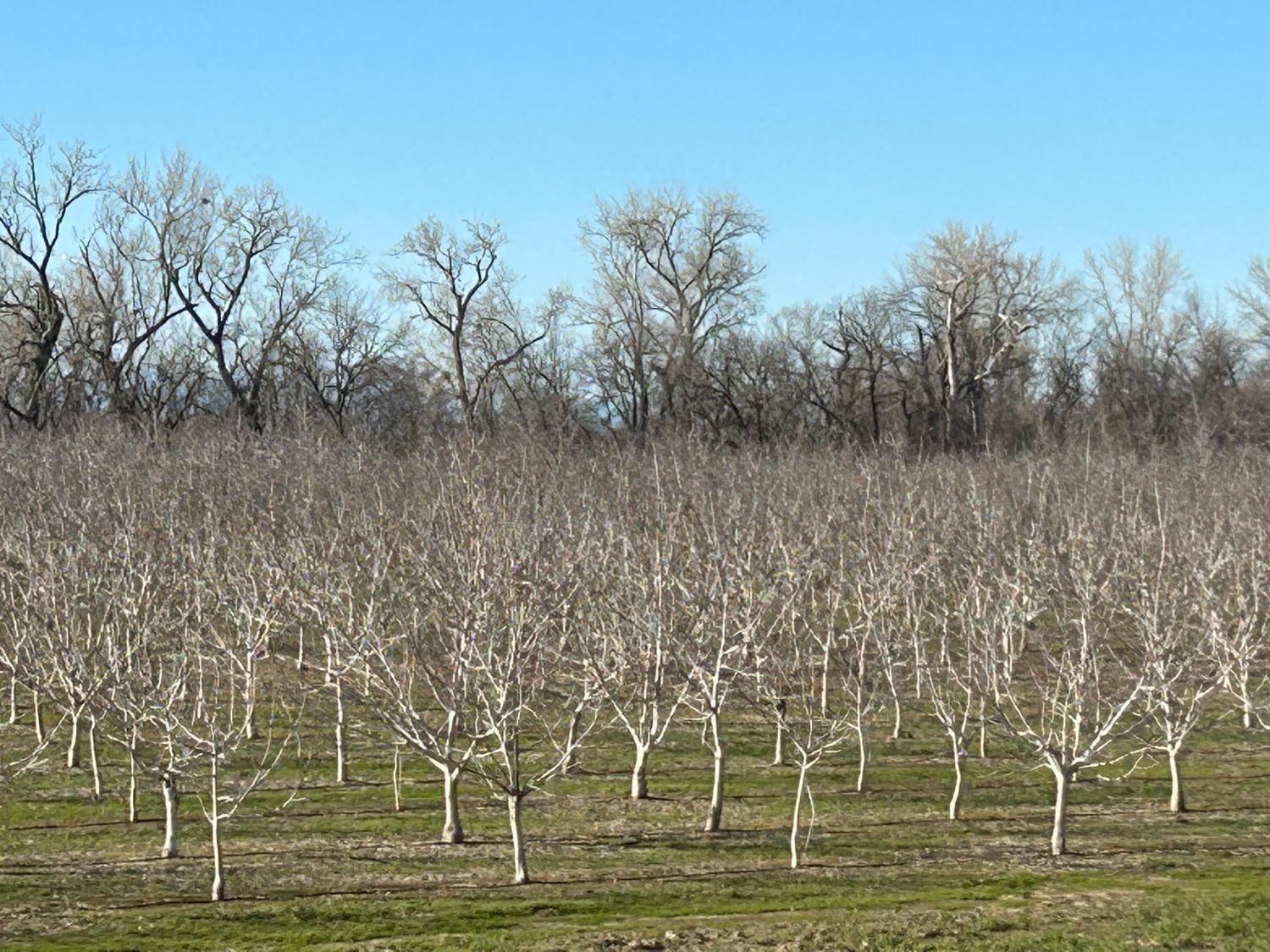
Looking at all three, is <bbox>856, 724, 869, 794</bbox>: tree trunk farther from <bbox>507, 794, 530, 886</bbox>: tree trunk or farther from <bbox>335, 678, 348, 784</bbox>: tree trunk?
<bbox>335, 678, 348, 784</bbox>: tree trunk

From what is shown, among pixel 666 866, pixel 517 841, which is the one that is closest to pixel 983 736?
pixel 666 866

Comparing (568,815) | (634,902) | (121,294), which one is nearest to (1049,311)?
(121,294)

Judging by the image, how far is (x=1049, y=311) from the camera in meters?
68.6

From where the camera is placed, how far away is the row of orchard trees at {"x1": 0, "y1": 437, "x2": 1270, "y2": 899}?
783 inches

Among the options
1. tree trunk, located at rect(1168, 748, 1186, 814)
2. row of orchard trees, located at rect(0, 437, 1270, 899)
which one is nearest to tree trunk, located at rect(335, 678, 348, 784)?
row of orchard trees, located at rect(0, 437, 1270, 899)

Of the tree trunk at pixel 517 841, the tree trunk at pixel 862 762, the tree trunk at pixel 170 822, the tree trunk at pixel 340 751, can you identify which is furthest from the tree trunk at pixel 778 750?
the tree trunk at pixel 170 822

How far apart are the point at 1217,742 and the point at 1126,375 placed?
4289 cm

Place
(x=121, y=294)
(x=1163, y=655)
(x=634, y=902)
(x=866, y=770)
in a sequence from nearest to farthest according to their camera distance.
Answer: (x=634, y=902) < (x=1163, y=655) < (x=866, y=770) < (x=121, y=294)

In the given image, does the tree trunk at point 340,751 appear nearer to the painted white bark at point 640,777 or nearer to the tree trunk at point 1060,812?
the painted white bark at point 640,777

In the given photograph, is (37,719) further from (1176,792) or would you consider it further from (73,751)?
(1176,792)

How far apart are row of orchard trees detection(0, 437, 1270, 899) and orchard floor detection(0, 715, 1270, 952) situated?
0.58 meters

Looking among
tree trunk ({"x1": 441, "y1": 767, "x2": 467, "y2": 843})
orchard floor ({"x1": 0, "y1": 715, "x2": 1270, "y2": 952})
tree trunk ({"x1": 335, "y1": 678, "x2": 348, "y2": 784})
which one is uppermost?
tree trunk ({"x1": 335, "y1": 678, "x2": 348, "y2": 784})

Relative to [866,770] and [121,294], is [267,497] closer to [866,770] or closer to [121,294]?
[866,770]

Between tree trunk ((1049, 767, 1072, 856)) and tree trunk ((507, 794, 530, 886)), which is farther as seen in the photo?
tree trunk ((1049, 767, 1072, 856))
